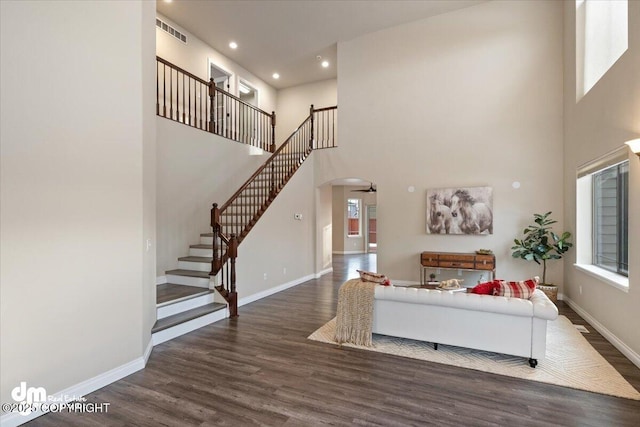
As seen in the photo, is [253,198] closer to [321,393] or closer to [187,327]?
[187,327]

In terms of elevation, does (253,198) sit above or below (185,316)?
above

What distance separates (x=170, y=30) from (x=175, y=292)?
5708 millimetres

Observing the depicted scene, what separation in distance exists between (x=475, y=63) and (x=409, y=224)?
3.61 metres

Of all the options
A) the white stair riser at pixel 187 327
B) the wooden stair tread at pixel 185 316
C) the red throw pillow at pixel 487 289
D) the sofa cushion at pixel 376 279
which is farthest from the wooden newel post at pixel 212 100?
the red throw pillow at pixel 487 289

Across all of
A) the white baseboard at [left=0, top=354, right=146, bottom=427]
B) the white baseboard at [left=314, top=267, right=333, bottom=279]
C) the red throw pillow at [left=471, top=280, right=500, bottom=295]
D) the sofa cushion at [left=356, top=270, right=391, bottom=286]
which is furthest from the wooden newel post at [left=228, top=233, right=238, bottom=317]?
the red throw pillow at [left=471, top=280, right=500, bottom=295]

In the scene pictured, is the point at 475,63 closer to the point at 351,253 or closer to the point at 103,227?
the point at 103,227

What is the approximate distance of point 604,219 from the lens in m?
4.82

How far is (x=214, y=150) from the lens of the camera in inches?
268

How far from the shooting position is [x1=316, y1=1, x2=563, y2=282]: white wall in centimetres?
611

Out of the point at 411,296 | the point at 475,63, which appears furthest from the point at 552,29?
the point at 411,296

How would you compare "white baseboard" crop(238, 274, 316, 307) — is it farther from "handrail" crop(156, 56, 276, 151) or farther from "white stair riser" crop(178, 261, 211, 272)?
"handrail" crop(156, 56, 276, 151)

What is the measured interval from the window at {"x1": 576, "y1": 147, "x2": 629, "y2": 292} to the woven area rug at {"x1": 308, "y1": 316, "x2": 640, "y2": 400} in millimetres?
899

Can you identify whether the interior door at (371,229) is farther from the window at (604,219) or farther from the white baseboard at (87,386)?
the white baseboard at (87,386)

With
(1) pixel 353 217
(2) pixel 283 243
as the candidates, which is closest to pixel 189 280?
(2) pixel 283 243
